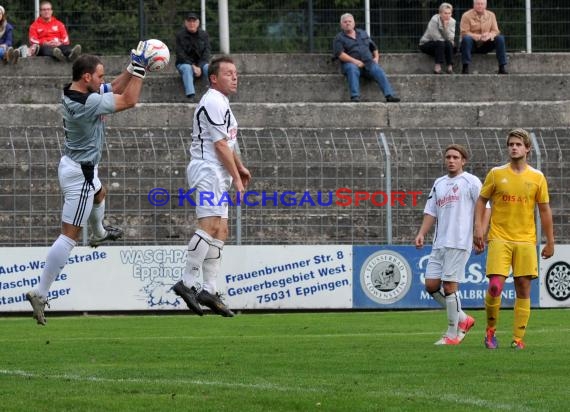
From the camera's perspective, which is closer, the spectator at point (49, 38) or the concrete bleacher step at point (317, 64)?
the spectator at point (49, 38)

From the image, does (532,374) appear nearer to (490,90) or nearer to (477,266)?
(477,266)

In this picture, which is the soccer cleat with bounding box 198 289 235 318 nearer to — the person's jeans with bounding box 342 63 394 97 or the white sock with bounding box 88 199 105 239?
the white sock with bounding box 88 199 105 239

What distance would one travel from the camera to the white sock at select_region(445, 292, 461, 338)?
13.7 metres

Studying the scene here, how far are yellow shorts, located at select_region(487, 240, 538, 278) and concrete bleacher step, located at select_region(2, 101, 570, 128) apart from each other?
11.8 m

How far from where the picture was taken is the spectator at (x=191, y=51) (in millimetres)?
24734

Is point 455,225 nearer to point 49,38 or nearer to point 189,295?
point 189,295

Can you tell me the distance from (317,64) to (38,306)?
15670 millimetres

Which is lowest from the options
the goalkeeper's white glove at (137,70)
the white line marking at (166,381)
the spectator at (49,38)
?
the white line marking at (166,381)

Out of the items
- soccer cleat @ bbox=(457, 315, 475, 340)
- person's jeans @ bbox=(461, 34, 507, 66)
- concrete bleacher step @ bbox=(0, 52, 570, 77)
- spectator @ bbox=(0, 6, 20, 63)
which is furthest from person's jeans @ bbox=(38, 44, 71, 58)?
soccer cleat @ bbox=(457, 315, 475, 340)

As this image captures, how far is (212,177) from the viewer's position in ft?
39.5

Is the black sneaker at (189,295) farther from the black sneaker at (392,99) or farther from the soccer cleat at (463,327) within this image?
the black sneaker at (392,99)

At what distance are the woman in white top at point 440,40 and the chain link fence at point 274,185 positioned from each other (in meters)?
4.68

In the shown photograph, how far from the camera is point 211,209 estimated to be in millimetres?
12195

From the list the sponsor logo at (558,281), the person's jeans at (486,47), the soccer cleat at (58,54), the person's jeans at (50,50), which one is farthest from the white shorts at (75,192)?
the person's jeans at (486,47)
